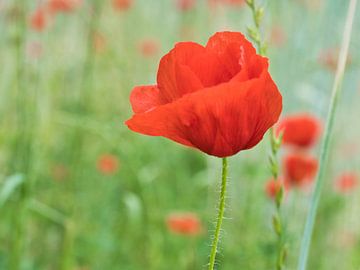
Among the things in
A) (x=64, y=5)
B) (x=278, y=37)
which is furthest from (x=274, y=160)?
(x=278, y=37)

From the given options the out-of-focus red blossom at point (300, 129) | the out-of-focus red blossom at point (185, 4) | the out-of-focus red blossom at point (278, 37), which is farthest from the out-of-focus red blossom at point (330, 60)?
the out-of-focus red blossom at point (185, 4)

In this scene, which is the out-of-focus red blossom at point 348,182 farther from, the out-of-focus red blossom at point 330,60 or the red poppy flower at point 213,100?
the red poppy flower at point 213,100

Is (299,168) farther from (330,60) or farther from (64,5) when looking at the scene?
(64,5)

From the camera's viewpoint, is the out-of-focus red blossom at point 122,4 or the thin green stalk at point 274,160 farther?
the out-of-focus red blossom at point 122,4

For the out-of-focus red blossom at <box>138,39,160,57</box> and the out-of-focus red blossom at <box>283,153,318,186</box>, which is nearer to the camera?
the out-of-focus red blossom at <box>283,153,318,186</box>

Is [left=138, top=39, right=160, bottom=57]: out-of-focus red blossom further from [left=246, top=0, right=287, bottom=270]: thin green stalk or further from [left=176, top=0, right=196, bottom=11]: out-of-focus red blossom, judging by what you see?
[left=246, top=0, right=287, bottom=270]: thin green stalk

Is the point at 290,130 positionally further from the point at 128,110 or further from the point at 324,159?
the point at 128,110

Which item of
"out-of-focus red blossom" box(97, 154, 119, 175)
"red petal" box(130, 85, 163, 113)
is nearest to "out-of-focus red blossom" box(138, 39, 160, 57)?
"out-of-focus red blossom" box(97, 154, 119, 175)
